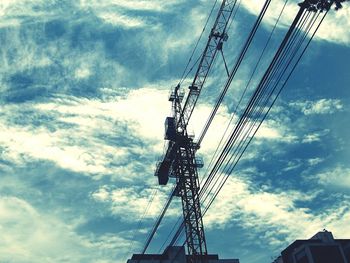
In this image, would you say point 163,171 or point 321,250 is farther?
point 321,250

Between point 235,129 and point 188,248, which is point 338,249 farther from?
point 235,129

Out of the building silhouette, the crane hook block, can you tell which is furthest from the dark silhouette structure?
the crane hook block

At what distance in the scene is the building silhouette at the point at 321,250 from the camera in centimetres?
5847

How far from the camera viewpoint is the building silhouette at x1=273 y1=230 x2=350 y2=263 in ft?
192

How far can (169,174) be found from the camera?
1959 inches

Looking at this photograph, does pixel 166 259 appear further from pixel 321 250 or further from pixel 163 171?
pixel 321 250

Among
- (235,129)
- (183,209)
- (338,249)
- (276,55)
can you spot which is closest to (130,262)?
(183,209)

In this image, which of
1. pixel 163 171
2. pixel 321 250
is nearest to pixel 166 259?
pixel 163 171

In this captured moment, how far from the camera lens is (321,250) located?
59219mm

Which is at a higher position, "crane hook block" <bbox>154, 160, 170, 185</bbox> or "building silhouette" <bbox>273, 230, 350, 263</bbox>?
"crane hook block" <bbox>154, 160, 170, 185</bbox>

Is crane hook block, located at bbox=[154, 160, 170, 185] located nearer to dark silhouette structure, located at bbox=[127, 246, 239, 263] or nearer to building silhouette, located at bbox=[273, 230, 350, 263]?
dark silhouette structure, located at bbox=[127, 246, 239, 263]

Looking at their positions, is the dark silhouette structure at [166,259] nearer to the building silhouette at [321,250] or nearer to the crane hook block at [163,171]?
the building silhouette at [321,250]

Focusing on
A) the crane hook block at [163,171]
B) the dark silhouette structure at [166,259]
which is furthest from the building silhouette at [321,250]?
the crane hook block at [163,171]

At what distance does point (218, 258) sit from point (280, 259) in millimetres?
13250
